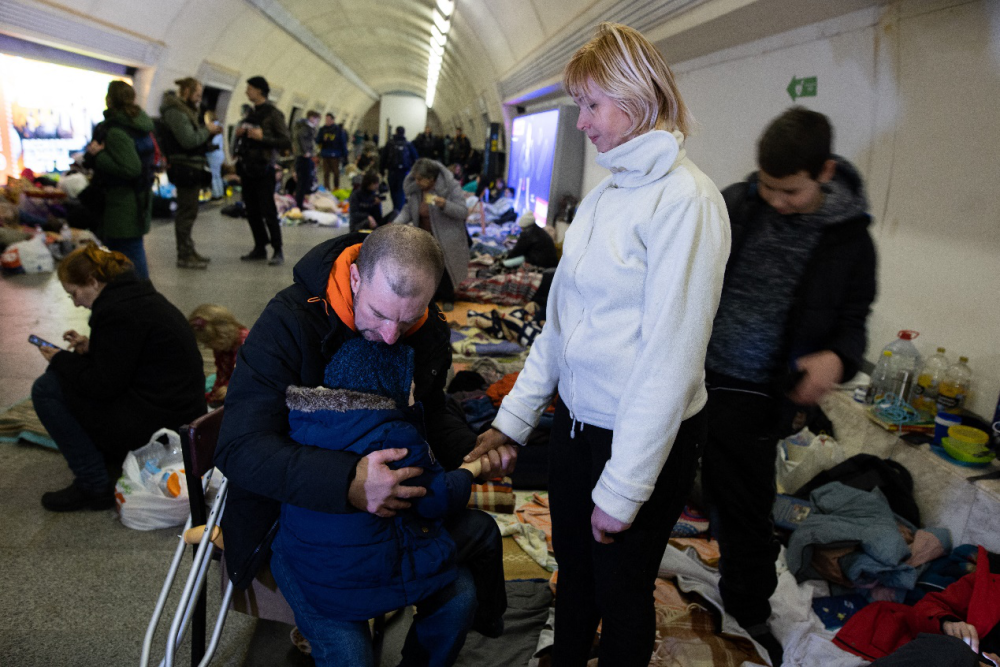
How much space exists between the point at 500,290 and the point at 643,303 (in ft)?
19.1

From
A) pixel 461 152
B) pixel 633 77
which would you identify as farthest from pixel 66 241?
pixel 461 152

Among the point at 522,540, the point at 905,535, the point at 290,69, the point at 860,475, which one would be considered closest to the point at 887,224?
the point at 860,475

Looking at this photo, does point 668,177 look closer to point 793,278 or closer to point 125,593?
point 793,278

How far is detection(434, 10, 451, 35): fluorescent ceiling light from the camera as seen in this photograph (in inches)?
614

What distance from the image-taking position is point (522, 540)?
10.2 ft

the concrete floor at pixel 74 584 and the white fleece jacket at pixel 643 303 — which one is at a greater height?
the white fleece jacket at pixel 643 303

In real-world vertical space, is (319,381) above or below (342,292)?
below

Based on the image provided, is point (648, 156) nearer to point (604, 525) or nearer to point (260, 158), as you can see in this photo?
point (604, 525)

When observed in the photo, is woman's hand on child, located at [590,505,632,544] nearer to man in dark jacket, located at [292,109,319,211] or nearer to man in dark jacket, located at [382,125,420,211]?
man in dark jacket, located at [382,125,420,211]

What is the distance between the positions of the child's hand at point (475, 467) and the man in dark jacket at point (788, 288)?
2.84 ft

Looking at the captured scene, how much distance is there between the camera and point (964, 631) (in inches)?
85.4

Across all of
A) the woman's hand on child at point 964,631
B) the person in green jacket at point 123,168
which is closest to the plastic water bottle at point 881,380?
the woman's hand on child at point 964,631

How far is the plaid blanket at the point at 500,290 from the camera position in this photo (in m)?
7.14

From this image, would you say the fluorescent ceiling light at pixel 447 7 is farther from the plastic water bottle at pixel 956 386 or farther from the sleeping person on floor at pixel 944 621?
the sleeping person on floor at pixel 944 621
